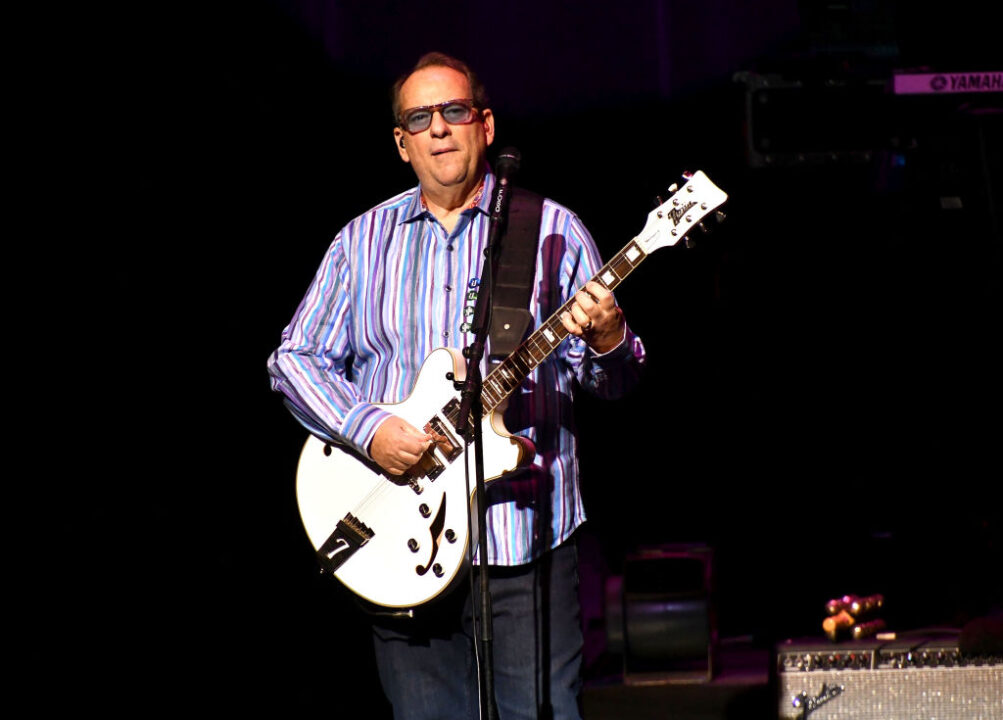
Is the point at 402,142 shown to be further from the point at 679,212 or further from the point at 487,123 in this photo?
the point at 679,212

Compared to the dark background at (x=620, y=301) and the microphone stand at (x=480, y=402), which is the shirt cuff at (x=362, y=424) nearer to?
the microphone stand at (x=480, y=402)

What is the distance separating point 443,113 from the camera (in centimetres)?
311

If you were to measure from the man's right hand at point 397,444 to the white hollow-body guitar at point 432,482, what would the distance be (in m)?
0.06

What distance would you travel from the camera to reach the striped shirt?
2977 millimetres

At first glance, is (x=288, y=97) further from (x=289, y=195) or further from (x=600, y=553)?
(x=600, y=553)

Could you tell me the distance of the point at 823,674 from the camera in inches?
140

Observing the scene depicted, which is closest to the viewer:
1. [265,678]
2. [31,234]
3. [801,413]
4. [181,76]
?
[31,234]

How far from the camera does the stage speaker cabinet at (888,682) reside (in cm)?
351

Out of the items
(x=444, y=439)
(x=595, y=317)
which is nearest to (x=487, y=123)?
(x=595, y=317)

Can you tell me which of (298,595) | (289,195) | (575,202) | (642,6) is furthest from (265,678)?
(642,6)

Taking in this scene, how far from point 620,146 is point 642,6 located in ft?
1.83

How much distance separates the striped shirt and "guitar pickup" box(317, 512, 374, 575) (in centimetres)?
22

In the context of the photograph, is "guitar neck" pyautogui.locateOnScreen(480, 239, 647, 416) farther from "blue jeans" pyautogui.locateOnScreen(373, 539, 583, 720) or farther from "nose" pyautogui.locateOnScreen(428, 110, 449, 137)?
"nose" pyautogui.locateOnScreen(428, 110, 449, 137)

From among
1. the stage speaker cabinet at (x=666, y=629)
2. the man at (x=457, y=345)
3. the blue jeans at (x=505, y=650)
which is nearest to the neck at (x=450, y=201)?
the man at (x=457, y=345)
